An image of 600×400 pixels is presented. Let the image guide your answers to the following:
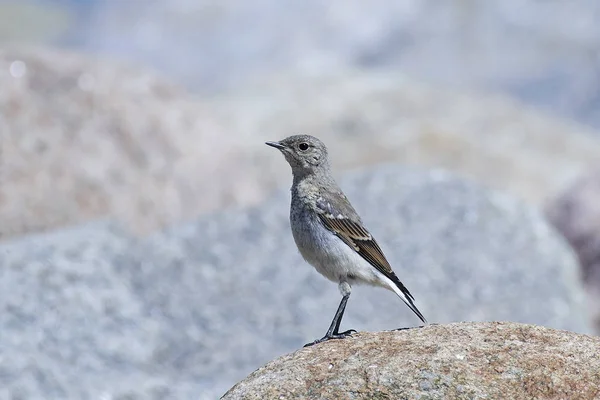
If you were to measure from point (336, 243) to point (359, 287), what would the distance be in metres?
3.54

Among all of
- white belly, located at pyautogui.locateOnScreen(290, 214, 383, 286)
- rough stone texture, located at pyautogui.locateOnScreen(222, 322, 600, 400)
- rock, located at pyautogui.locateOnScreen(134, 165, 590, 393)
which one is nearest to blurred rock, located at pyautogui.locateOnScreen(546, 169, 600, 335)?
rock, located at pyautogui.locateOnScreen(134, 165, 590, 393)

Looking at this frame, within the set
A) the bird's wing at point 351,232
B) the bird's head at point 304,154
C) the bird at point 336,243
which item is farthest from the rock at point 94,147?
the bird's wing at point 351,232

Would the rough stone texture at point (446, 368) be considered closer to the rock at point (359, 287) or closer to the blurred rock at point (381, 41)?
the rock at point (359, 287)

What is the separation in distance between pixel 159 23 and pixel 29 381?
1071 inches

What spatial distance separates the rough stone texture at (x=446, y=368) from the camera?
21.2 feet

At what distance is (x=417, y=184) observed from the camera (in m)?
13.6

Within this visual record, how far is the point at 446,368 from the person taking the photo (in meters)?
6.62

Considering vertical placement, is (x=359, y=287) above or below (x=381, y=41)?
below

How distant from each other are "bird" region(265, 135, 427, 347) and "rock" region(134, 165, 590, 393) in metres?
2.26

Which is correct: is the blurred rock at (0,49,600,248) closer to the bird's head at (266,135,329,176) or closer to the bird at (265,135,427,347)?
the bird's head at (266,135,329,176)

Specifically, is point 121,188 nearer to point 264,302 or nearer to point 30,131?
point 30,131

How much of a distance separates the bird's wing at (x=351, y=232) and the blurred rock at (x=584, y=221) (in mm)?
7036

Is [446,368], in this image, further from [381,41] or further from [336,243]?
[381,41]

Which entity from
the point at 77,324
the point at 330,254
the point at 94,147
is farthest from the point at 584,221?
the point at 77,324
